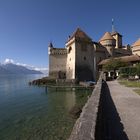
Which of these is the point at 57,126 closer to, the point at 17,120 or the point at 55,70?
the point at 17,120

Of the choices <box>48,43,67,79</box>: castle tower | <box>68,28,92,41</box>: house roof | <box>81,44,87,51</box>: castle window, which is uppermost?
<box>68,28,92,41</box>: house roof

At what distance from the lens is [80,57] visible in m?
50.7

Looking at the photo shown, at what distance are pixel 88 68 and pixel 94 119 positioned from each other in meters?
47.0

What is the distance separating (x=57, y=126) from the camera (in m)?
12.7

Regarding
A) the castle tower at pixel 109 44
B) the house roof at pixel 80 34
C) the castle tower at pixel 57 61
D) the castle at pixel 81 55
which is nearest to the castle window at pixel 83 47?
the castle at pixel 81 55

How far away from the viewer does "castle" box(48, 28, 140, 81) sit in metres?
50.2

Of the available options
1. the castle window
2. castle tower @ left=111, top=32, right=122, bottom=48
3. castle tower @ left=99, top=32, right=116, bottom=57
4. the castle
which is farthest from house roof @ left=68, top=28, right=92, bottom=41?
castle tower @ left=111, top=32, right=122, bottom=48

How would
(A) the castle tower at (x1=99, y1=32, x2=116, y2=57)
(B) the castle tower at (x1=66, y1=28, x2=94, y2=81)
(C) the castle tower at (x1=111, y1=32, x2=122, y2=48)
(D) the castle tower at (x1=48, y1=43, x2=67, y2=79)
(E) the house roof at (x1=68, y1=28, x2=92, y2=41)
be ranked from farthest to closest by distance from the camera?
(C) the castle tower at (x1=111, y1=32, x2=122, y2=48) → (D) the castle tower at (x1=48, y1=43, x2=67, y2=79) → (A) the castle tower at (x1=99, y1=32, x2=116, y2=57) → (E) the house roof at (x1=68, y1=28, x2=92, y2=41) → (B) the castle tower at (x1=66, y1=28, x2=94, y2=81)

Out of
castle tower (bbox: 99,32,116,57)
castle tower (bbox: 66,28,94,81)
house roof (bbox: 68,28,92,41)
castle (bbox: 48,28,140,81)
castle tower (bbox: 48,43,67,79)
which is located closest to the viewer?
castle tower (bbox: 66,28,94,81)

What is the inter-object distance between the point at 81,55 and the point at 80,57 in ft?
2.26

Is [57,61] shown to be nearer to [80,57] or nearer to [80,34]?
[80,57]

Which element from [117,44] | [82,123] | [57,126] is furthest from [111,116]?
[117,44]

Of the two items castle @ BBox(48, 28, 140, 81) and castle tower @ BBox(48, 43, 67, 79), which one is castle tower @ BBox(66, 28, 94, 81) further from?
castle tower @ BBox(48, 43, 67, 79)

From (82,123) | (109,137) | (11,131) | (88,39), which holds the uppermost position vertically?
(88,39)
